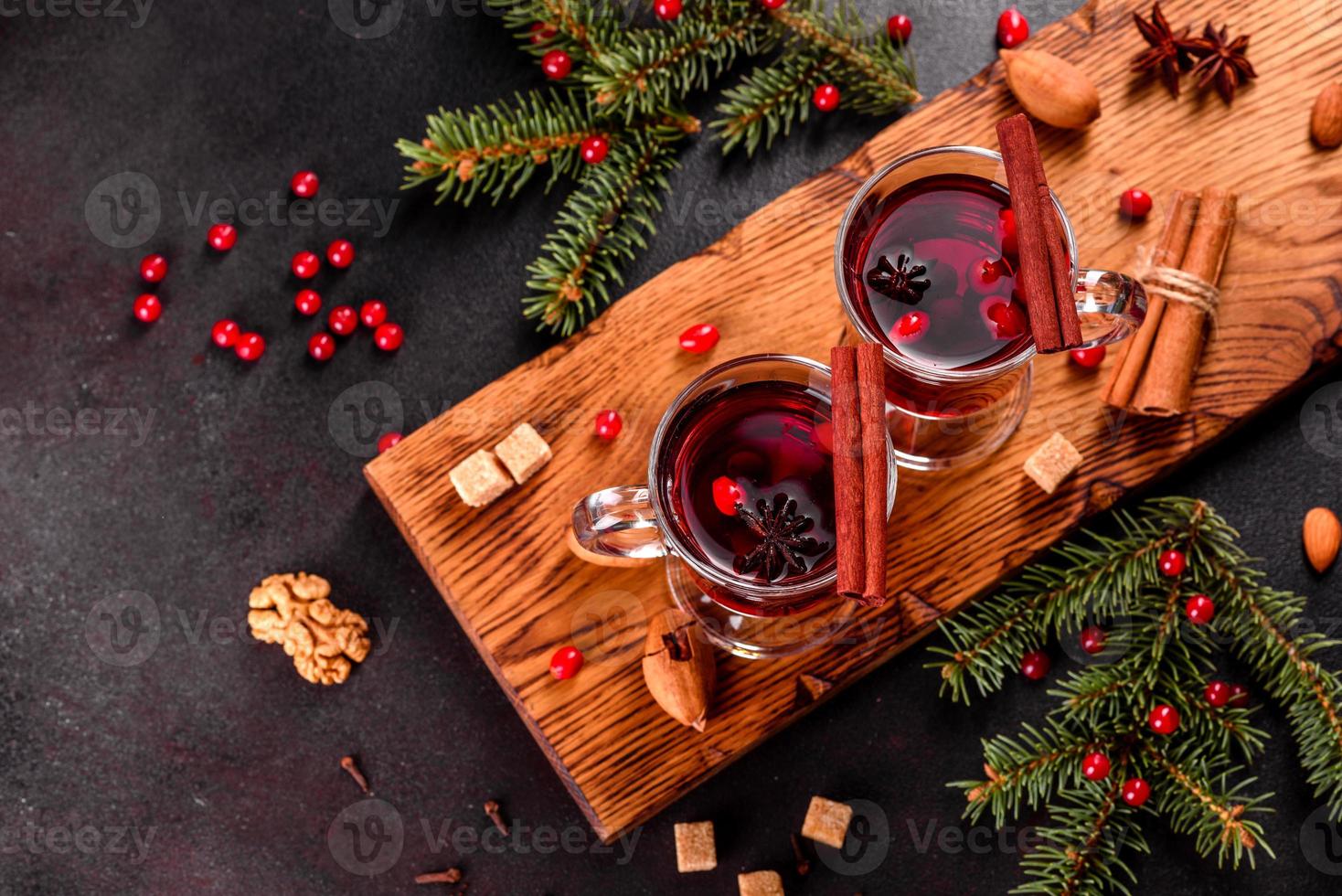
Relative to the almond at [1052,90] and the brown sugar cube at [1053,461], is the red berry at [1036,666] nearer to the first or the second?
the brown sugar cube at [1053,461]

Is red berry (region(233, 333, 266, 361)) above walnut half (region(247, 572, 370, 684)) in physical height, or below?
above

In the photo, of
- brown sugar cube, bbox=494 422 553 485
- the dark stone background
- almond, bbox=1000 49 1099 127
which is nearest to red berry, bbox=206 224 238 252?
the dark stone background

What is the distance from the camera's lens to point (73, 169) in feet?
5.68

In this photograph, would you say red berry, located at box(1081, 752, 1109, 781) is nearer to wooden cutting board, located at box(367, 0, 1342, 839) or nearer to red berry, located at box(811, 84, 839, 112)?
wooden cutting board, located at box(367, 0, 1342, 839)

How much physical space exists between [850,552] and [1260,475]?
0.91 metres

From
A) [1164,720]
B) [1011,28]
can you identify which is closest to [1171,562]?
[1164,720]

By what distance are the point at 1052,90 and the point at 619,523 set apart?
2.79 ft

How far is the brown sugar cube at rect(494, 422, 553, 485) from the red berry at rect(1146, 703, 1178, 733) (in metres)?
0.94

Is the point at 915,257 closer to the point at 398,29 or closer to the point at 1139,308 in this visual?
the point at 1139,308

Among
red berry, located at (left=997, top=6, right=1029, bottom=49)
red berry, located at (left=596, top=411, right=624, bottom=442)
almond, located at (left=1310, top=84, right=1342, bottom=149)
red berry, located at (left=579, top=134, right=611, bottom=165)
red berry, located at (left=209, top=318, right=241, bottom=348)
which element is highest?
red berry, located at (left=579, top=134, right=611, bottom=165)

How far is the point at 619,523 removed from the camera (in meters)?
1.16

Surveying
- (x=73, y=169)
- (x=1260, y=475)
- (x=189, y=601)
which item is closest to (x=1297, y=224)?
(x=1260, y=475)

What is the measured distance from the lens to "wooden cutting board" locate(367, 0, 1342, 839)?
140 centimetres

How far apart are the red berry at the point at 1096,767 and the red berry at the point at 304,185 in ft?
5.00
